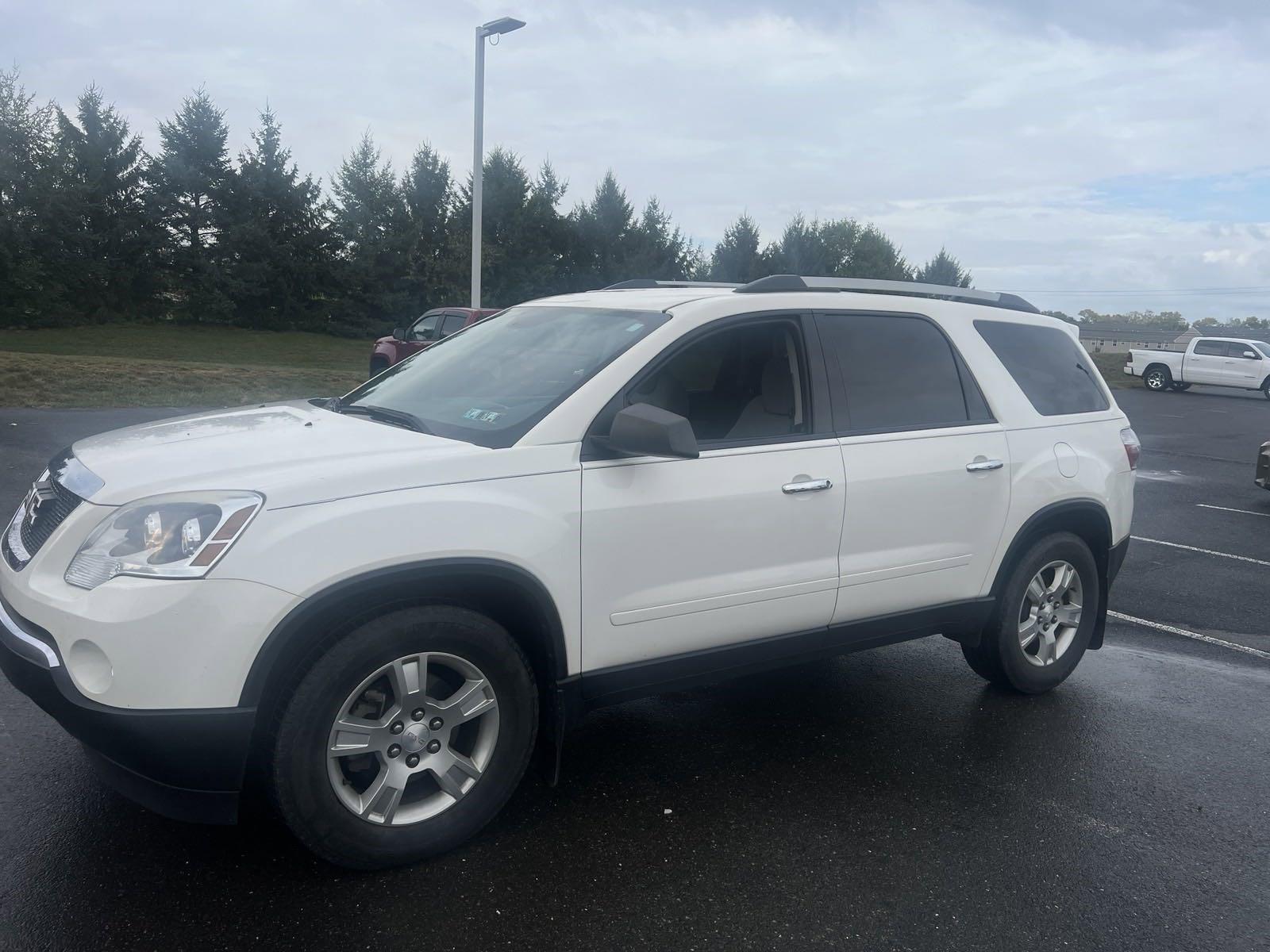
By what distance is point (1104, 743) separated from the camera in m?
4.67

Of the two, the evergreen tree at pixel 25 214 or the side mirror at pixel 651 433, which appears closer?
the side mirror at pixel 651 433

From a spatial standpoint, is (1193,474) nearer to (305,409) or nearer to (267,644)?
(305,409)

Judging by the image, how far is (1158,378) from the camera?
33594mm

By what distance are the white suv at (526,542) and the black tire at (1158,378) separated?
3160 centimetres

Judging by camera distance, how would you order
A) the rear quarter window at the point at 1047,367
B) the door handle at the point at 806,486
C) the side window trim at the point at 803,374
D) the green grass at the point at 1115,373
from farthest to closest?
the green grass at the point at 1115,373 < the rear quarter window at the point at 1047,367 < the door handle at the point at 806,486 < the side window trim at the point at 803,374

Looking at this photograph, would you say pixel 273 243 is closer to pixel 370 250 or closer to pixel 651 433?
pixel 370 250

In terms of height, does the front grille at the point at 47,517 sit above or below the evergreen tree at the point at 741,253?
below

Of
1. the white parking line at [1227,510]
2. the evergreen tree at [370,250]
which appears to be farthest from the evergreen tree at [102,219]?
the white parking line at [1227,510]

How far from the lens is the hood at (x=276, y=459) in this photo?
3104mm

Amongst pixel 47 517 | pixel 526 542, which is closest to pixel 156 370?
pixel 47 517

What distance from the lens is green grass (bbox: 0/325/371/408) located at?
56.1 feet

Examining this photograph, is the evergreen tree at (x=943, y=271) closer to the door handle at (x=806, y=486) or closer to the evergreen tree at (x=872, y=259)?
the evergreen tree at (x=872, y=259)

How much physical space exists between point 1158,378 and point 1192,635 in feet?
99.3

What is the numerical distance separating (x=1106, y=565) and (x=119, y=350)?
106 ft
